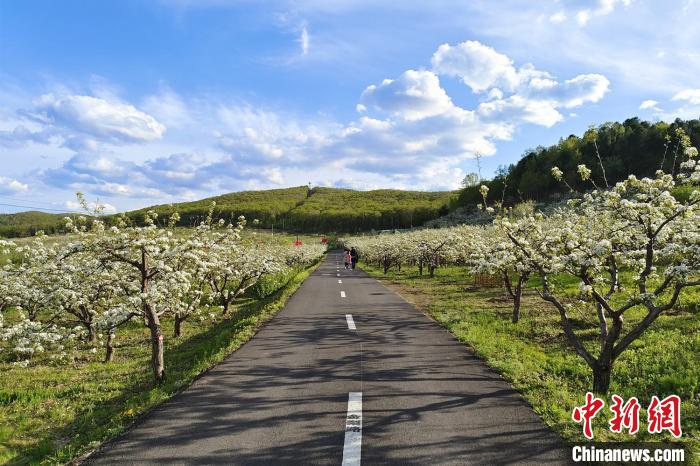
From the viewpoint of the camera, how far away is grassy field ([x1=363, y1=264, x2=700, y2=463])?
7.65m

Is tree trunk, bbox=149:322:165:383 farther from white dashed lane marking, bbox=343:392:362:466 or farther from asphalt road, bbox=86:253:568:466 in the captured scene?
white dashed lane marking, bbox=343:392:362:466

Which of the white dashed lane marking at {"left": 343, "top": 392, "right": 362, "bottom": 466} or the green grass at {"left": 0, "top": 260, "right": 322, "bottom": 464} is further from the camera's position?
the green grass at {"left": 0, "top": 260, "right": 322, "bottom": 464}

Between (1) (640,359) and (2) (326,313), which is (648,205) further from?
(2) (326,313)

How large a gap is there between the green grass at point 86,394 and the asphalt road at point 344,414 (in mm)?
809

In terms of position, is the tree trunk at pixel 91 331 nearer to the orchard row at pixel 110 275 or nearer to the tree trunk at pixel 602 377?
the orchard row at pixel 110 275

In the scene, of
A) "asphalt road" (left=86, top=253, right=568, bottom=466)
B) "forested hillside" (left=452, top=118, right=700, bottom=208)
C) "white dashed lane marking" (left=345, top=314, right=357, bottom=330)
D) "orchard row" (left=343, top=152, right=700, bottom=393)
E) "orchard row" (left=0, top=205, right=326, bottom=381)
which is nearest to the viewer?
"asphalt road" (left=86, top=253, right=568, bottom=466)

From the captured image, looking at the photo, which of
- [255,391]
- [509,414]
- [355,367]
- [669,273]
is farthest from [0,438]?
[669,273]

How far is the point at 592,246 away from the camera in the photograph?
26.8 ft

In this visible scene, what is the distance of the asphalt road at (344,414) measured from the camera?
6141 mm

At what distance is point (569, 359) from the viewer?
39.7 feet

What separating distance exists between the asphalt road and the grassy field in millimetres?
594

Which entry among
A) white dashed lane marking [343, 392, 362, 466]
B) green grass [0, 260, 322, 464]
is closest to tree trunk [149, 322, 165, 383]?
green grass [0, 260, 322, 464]

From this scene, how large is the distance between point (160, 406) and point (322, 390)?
335 centimetres

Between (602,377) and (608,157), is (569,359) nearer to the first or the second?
(602,377)
